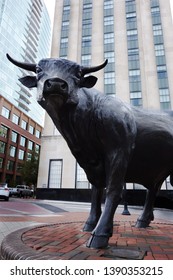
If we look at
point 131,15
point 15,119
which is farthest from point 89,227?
point 15,119

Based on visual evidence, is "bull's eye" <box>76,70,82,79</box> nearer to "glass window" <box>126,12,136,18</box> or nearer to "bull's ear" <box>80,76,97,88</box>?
"bull's ear" <box>80,76,97,88</box>

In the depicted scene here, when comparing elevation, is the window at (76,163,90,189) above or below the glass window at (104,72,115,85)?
below

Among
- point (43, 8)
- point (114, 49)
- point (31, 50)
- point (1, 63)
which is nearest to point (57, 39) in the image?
point (114, 49)

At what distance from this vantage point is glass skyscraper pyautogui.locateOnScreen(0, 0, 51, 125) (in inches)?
2547

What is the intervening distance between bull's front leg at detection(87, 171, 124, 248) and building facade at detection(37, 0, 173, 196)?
2401 centimetres

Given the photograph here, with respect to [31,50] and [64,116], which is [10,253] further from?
[31,50]

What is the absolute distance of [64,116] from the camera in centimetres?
285

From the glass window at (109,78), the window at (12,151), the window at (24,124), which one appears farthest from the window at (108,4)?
the window at (12,151)

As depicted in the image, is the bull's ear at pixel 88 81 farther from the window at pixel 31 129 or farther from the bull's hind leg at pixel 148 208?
the window at pixel 31 129

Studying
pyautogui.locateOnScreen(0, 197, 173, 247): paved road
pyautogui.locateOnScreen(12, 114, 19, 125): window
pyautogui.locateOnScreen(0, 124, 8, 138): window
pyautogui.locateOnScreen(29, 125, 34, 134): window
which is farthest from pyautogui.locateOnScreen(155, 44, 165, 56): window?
pyautogui.locateOnScreen(29, 125, 34, 134): window

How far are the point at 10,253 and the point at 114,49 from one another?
33.4 meters

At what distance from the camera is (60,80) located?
2.42 meters

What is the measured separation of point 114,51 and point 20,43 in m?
56.6
